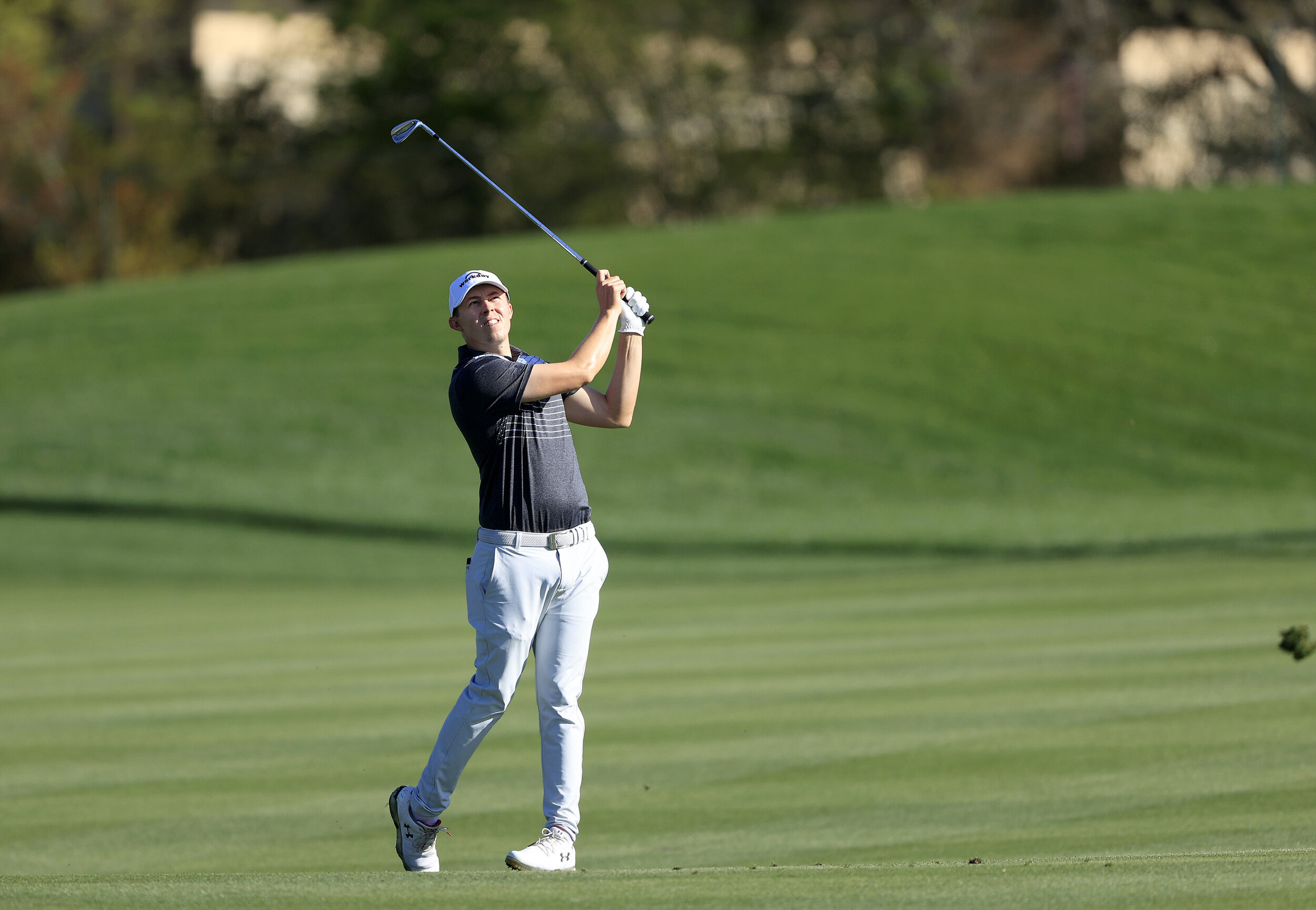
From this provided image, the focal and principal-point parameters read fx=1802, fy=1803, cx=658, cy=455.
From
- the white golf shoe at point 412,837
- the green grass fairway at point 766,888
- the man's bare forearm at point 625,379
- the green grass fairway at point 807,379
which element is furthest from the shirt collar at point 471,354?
the green grass fairway at point 807,379

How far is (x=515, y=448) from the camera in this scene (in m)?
6.11

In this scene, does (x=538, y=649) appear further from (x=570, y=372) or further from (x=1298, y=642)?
(x=1298, y=642)

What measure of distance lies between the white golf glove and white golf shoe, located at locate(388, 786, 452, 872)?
5.92ft

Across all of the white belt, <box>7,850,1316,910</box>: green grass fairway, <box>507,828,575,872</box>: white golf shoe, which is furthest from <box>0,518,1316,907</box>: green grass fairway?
the white belt

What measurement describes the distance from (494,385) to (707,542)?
1481 cm

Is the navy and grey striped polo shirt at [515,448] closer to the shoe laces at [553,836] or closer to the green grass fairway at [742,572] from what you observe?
the shoe laces at [553,836]

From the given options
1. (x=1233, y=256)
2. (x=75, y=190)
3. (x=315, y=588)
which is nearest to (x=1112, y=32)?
(x=1233, y=256)

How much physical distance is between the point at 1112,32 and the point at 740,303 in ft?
49.8

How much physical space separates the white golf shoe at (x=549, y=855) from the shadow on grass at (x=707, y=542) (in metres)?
13.2

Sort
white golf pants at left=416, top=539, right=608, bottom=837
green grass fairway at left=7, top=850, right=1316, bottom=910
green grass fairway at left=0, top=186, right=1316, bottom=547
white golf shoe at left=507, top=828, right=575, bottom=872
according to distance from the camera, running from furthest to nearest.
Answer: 1. green grass fairway at left=0, top=186, right=1316, bottom=547
2. white golf pants at left=416, top=539, right=608, bottom=837
3. white golf shoe at left=507, top=828, right=575, bottom=872
4. green grass fairway at left=7, top=850, right=1316, bottom=910

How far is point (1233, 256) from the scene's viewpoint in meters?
29.4

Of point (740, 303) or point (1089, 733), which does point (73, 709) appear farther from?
point (740, 303)

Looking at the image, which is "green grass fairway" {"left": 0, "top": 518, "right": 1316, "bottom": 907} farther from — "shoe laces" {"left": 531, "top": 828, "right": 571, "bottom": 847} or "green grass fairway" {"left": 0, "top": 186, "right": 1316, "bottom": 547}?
"green grass fairway" {"left": 0, "top": 186, "right": 1316, "bottom": 547}

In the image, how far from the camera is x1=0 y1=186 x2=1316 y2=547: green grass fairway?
2280cm
